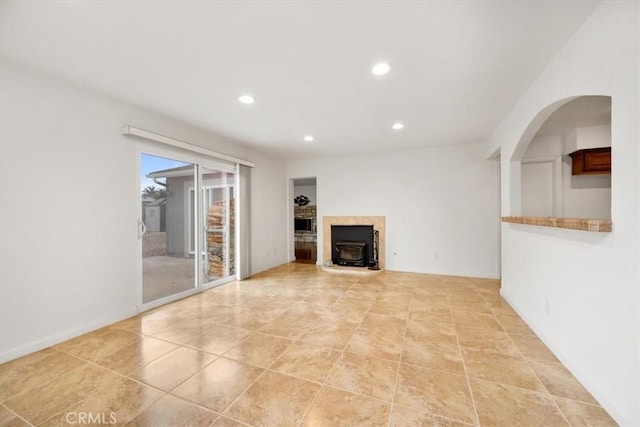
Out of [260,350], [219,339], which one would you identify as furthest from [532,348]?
[219,339]

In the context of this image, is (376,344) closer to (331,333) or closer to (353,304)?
(331,333)

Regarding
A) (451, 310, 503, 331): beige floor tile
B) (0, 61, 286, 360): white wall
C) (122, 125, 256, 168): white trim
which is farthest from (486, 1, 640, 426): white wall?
(0, 61, 286, 360): white wall

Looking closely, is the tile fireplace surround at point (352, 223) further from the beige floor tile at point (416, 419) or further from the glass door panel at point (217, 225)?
the beige floor tile at point (416, 419)

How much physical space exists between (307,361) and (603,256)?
2.13 meters

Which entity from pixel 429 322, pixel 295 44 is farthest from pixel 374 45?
pixel 429 322

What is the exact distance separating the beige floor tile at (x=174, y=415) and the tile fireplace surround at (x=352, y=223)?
13.9ft

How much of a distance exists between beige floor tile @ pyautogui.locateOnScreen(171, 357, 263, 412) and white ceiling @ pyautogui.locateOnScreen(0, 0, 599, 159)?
2500 mm

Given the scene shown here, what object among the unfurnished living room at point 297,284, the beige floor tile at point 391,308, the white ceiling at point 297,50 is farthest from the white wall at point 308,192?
the beige floor tile at point 391,308

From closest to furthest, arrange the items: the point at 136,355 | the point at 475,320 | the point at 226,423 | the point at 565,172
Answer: the point at 226,423 → the point at 136,355 → the point at 475,320 → the point at 565,172

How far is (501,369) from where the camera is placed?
1905 millimetres

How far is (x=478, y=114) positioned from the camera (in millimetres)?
3301

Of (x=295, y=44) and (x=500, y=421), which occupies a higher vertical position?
(x=295, y=44)

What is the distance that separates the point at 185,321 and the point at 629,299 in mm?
3593

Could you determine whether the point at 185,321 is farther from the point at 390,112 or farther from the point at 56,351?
the point at 390,112
